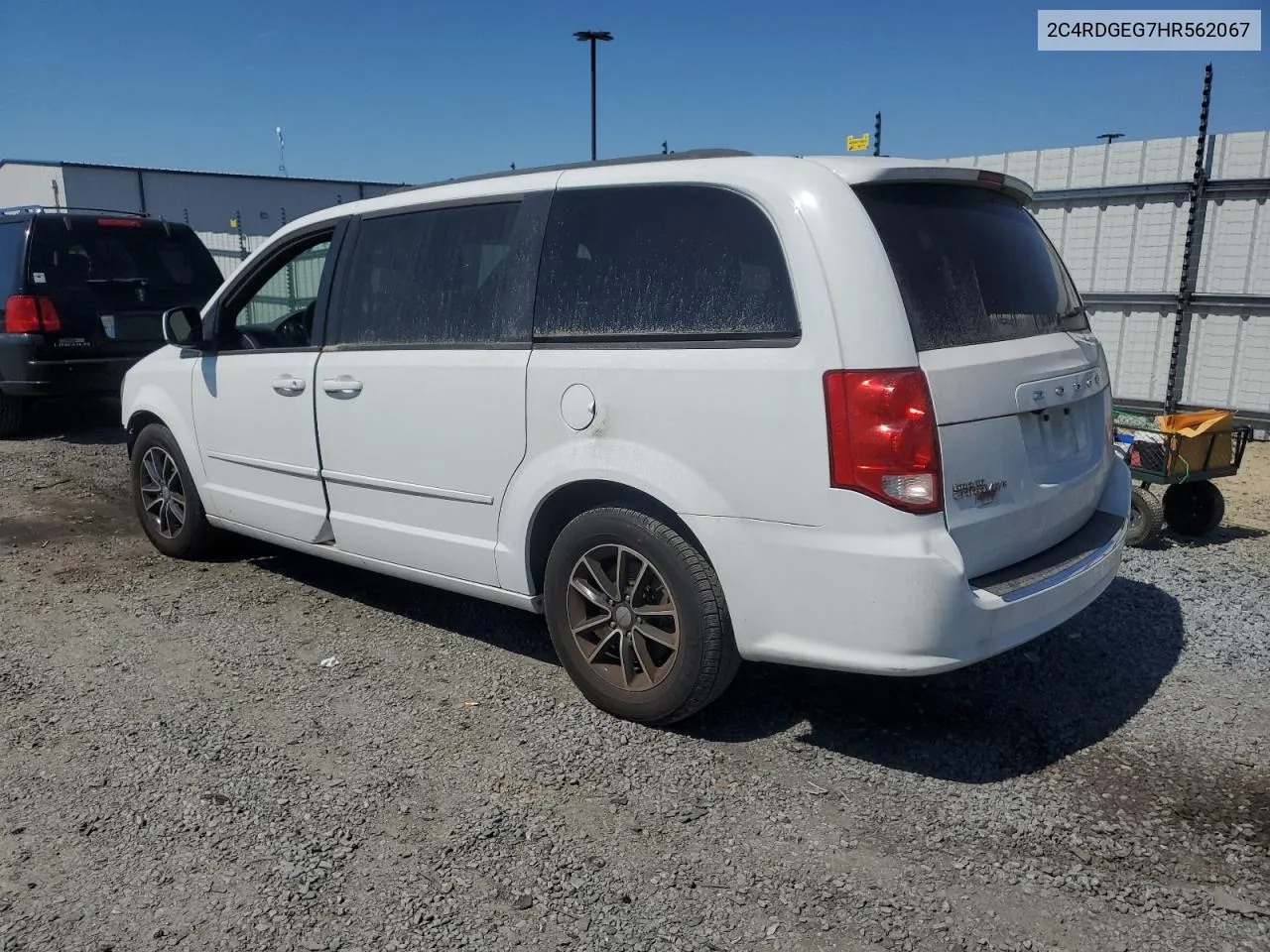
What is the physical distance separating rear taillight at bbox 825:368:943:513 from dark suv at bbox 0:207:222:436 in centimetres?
803

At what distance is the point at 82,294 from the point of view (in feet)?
29.1

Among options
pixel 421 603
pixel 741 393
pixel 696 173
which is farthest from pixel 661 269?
pixel 421 603

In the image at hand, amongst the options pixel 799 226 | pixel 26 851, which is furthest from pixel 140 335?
pixel 799 226

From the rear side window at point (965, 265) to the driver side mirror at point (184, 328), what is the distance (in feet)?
11.5

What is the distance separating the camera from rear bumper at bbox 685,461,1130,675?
282 cm

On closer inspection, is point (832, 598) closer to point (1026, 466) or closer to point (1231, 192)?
point (1026, 466)

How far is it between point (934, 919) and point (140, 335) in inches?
350

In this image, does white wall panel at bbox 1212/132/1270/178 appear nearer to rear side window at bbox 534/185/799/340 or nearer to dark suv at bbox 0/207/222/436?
rear side window at bbox 534/185/799/340

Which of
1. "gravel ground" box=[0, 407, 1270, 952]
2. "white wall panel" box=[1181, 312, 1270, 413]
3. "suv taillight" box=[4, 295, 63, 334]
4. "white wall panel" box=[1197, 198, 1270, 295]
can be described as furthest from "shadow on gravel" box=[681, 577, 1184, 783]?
"suv taillight" box=[4, 295, 63, 334]

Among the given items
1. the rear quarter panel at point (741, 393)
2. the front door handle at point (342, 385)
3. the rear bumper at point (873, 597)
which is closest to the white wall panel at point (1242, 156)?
the rear bumper at point (873, 597)

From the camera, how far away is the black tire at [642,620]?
10.6 ft

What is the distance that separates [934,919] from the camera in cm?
250

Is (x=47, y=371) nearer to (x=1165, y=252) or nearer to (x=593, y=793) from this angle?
(x=593, y=793)

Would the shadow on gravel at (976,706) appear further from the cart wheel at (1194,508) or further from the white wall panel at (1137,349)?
the white wall panel at (1137,349)
